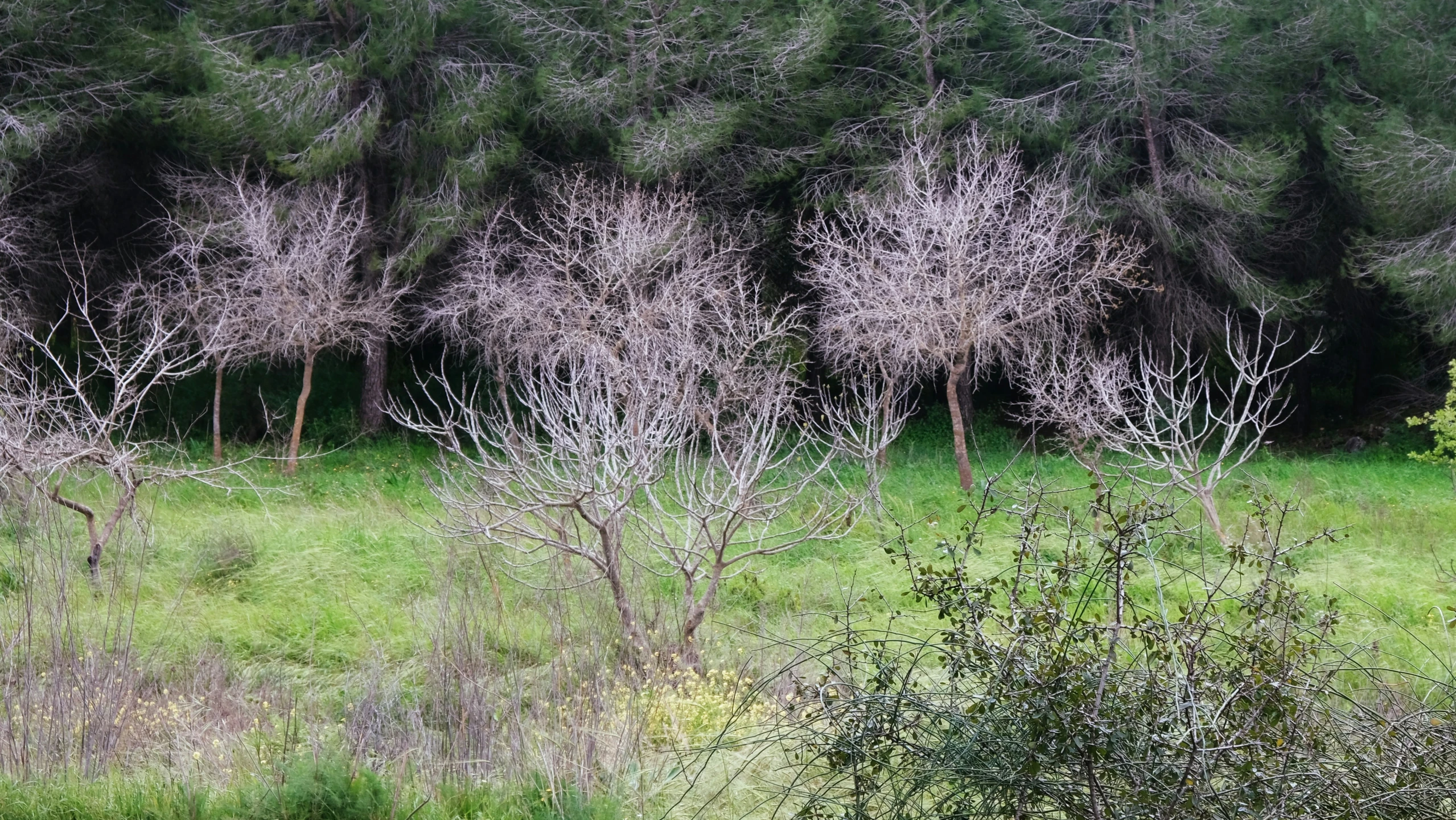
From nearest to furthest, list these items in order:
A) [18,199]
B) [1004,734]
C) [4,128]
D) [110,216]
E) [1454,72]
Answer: [1004,734] → [1454,72] → [4,128] → [18,199] → [110,216]

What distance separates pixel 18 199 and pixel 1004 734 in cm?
2077

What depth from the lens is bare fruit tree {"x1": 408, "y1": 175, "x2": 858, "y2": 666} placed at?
690 cm

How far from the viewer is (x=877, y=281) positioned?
1519 cm

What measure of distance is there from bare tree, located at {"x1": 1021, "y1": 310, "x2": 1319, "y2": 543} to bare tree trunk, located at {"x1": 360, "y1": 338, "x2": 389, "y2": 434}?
1068cm

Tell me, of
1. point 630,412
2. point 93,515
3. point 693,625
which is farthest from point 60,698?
point 93,515

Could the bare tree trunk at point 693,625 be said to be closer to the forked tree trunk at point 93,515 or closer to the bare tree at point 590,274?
the forked tree trunk at point 93,515

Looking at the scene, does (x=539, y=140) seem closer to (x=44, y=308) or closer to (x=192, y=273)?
(x=192, y=273)

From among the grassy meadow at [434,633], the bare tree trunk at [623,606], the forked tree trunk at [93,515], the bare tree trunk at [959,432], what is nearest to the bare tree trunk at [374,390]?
the grassy meadow at [434,633]

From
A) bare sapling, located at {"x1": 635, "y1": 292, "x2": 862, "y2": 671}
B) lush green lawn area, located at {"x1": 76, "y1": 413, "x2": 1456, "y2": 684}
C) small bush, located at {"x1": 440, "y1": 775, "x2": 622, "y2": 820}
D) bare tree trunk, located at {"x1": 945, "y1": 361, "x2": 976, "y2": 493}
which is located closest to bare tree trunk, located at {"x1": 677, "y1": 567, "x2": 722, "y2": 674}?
bare sapling, located at {"x1": 635, "y1": 292, "x2": 862, "y2": 671}

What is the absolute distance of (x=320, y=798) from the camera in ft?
15.2

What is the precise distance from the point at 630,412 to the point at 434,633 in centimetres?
188

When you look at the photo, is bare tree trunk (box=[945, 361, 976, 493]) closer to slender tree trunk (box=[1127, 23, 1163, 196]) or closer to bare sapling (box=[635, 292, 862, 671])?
bare sapling (box=[635, 292, 862, 671])

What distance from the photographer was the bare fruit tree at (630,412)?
22.6ft

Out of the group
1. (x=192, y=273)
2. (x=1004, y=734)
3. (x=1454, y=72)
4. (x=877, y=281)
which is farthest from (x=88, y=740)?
(x=1454, y=72)
